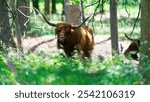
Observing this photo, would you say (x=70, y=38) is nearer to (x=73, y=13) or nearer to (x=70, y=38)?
(x=70, y=38)

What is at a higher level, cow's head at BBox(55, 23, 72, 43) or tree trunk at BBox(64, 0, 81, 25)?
tree trunk at BBox(64, 0, 81, 25)

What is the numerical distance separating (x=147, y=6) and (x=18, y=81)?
4.69 metres

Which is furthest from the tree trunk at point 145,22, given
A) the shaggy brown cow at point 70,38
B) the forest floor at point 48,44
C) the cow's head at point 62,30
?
the forest floor at point 48,44

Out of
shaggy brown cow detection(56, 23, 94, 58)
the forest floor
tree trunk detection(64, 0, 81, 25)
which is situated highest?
tree trunk detection(64, 0, 81, 25)

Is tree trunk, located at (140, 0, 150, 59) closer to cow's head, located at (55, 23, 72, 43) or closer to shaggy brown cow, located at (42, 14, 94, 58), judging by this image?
shaggy brown cow, located at (42, 14, 94, 58)

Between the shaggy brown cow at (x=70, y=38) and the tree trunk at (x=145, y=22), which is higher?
the tree trunk at (x=145, y=22)

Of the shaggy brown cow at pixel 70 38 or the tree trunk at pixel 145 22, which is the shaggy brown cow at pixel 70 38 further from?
the tree trunk at pixel 145 22

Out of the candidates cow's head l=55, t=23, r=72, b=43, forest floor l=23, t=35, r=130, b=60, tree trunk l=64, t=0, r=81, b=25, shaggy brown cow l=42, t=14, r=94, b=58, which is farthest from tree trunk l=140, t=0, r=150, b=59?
forest floor l=23, t=35, r=130, b=60

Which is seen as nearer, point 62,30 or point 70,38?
point 62,30

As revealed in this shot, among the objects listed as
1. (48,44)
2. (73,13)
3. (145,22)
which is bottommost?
(48,44)

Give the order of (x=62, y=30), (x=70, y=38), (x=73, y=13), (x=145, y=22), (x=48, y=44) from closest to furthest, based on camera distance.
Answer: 1. (x=145, y=22)
2. (x=62, y=30)
3. (x=70, y=38)
4. (x=73, y=13)
5. (x=48, y=44)

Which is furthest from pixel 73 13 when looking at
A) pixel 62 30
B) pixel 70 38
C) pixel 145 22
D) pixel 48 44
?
pixel 48 44

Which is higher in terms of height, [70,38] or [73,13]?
[73,13]

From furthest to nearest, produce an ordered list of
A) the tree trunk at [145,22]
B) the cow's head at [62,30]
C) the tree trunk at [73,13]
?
the tree trunk at [73,13]
the cow's head at [62,30]
the tree trunk at [145,22]
